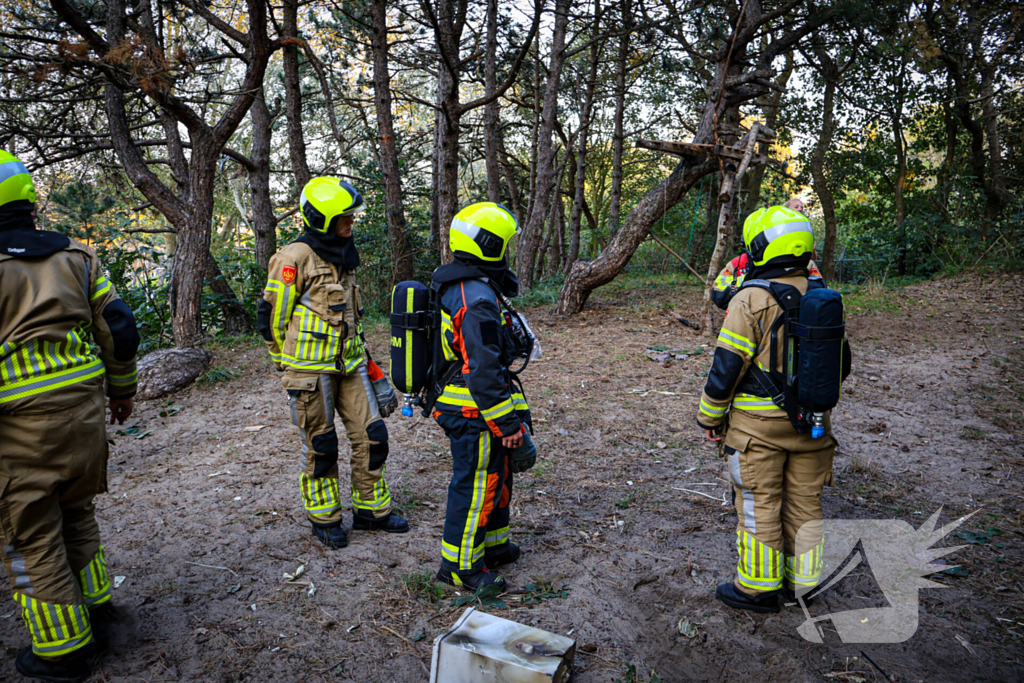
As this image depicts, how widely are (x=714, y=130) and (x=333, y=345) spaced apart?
782 cm

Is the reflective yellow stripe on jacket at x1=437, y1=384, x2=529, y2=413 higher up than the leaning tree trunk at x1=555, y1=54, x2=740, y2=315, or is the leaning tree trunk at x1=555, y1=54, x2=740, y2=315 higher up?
the leaning tree trunk at x1=555, y1=54, x2=740, y2=315

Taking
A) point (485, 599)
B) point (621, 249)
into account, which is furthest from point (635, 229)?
point (485, 599)

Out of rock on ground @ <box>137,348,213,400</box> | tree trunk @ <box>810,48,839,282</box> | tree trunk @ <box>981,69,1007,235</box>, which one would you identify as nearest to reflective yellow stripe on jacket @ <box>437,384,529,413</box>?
rock on ground @ <box>137,348,213,400</box>

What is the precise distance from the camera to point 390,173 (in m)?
10.7

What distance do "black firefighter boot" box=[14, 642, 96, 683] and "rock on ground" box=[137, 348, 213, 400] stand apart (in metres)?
5.08

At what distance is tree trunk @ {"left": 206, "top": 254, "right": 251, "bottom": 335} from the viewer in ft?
33.0

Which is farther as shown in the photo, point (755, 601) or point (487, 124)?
point (487, 124)

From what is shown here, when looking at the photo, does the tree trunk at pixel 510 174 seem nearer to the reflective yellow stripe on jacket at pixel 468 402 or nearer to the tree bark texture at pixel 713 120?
the tree bark texture at pixel 713 120

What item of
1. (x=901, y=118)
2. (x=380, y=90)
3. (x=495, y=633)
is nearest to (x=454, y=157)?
(x=380, y=90)

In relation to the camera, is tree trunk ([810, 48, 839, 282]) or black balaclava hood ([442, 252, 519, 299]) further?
tree trunk ([810, 48, 839, 282])

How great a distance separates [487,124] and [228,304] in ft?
18.7

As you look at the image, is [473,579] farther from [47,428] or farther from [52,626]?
[47,428]

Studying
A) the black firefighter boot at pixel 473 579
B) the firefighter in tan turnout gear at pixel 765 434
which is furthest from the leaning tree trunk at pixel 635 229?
the black firefighter boot at pixel 473 579

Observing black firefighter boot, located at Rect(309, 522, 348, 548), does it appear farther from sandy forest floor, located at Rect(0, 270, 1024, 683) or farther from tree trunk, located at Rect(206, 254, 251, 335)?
tree trunk, located at Rect(206, 254, 251, 335)
